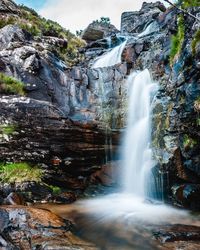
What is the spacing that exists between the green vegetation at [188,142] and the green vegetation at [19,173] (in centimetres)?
545

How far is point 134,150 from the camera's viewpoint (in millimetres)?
12062

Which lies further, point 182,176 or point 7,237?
point 182,176

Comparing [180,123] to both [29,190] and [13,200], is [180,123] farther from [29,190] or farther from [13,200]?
[13,200]

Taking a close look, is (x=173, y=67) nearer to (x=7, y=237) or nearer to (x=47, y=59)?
(x=47, y=59)

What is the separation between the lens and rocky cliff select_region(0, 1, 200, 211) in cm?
979

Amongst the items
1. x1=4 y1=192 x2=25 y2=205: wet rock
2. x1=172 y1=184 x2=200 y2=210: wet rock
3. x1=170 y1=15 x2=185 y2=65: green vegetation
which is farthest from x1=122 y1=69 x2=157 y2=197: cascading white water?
x1=4 y1=192 x2=25 y2=205: wet rock

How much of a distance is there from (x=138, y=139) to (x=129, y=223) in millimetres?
4602

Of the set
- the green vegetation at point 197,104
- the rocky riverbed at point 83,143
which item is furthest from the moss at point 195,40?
the green vegetation at point 197,104

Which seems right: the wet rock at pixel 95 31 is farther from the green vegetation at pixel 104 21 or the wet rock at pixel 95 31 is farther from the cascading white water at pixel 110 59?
the cascading white water at pixel 110 59

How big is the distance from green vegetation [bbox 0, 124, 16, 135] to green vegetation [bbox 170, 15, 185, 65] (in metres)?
7.00

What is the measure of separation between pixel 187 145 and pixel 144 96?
13.9 ft

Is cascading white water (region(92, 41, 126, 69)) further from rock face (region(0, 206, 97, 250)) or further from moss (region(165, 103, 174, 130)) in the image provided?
rock face (region(0, 206, 97, 250))

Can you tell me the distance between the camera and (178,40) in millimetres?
12039

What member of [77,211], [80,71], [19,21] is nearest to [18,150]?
[77,211]
